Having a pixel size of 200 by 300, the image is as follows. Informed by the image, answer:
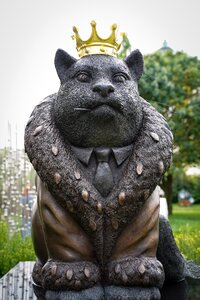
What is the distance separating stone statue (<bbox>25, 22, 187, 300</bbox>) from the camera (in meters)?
2.08

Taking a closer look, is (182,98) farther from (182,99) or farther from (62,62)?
(62,62)

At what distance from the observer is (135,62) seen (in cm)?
227

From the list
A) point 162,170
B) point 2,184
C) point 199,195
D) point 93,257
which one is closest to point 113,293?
point 93,257

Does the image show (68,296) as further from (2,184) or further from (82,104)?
(2,184)

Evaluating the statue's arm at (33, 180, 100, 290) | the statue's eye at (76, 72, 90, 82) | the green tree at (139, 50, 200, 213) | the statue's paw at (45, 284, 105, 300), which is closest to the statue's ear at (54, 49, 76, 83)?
the statue's eye at (76, 72, 90, 82)

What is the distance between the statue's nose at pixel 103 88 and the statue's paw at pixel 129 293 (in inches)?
33.8

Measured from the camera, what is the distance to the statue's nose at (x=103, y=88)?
204 centimetres

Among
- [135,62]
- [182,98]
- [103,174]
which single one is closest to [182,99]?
[182,98]

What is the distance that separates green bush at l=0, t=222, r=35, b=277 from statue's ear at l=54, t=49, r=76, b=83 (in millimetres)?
2576

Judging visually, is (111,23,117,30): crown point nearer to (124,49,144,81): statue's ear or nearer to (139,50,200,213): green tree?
(124,49,144,81): statue's ear

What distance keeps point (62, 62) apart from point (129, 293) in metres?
1.10

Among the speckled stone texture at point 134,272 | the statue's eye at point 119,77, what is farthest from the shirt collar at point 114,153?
the speckled stone texture at point 134,272

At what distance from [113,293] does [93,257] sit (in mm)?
181

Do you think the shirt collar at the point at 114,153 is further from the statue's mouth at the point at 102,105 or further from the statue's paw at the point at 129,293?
the statue's paw at the point at 129,293
